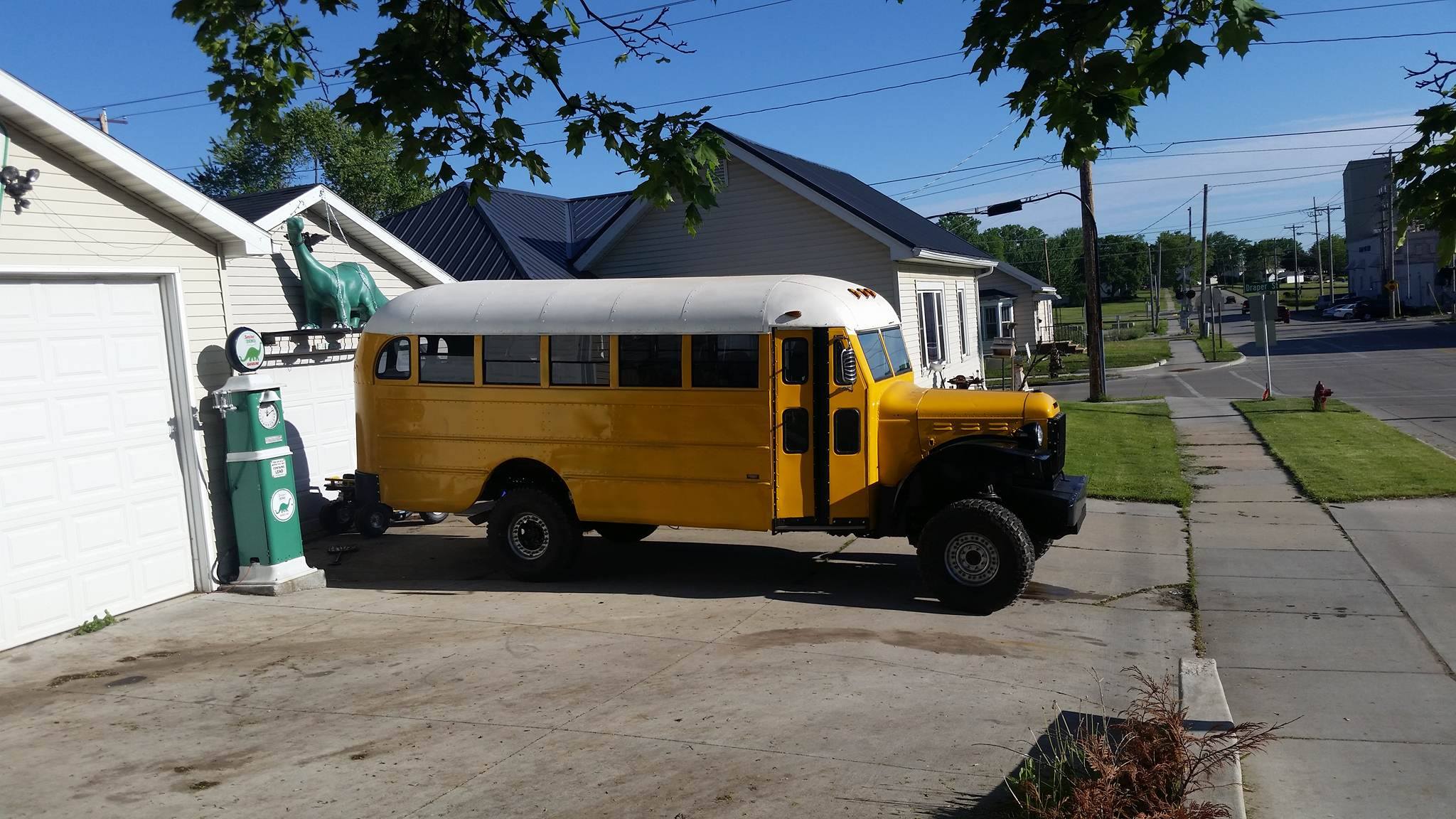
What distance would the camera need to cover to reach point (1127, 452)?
17.2 meters

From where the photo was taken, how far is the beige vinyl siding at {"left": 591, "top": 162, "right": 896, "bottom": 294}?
18.8m

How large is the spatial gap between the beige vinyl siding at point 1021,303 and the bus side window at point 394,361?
43.3m

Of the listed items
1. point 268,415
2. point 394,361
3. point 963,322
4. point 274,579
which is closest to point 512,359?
point 394,361

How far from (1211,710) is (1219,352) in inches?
1699

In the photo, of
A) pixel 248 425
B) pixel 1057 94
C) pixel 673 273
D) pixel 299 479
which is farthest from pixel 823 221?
pixel 1057 94

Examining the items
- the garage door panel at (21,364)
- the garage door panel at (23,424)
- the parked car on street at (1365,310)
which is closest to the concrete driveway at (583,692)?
the garage door panel at (23,424)

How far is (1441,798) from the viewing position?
203 inches

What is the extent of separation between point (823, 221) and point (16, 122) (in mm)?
12893

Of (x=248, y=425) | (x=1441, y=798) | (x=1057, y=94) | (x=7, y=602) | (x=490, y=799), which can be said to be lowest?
(x=1441, y=798)

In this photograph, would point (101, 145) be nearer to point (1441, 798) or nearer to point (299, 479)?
point (299, 479)

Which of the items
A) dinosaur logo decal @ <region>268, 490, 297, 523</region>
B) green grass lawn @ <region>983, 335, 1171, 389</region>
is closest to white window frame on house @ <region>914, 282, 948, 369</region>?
green grass lawn @ <region>983, 335, 1171, 389</region>

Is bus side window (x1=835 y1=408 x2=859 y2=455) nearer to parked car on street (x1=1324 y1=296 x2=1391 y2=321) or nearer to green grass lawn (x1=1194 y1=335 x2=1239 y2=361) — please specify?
green grass lawn (x1=1194 y1=335 x2=1239 y2=361)

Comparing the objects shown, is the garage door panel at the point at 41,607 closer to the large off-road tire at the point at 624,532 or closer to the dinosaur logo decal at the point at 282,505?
the dinosaur logo decal at the point at 282,505

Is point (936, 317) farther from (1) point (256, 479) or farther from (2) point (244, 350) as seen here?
(1) point (256, 479)
